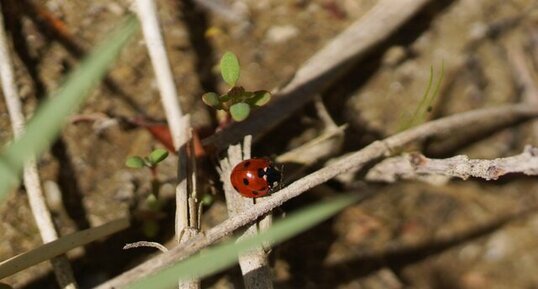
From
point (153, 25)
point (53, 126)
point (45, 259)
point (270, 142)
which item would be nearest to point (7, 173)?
point (53, 126)

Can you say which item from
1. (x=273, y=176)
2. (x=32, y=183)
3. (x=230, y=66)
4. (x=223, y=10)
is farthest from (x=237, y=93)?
(x=223, y=10)

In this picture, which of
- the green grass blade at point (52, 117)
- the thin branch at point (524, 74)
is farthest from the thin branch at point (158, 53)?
the thin branch at point (524, 74)

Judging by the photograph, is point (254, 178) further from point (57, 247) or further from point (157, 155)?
point (57, 247)

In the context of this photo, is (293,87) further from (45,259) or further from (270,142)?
(45,259)

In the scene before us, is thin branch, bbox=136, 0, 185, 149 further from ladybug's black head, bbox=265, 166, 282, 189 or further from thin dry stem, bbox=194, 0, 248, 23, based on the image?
thin dry stem, bbox=194, 0, 248, 23

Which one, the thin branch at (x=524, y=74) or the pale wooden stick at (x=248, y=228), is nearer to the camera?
the pale wooden stick at (x=248, y=228)

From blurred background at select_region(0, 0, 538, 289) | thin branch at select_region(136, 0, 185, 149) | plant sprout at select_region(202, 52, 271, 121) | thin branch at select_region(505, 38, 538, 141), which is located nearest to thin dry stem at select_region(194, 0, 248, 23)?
blurred background at select_region(0, 0, 538, 289)

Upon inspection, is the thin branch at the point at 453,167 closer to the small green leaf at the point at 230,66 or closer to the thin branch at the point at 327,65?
the thin branch at the point at 327,65
